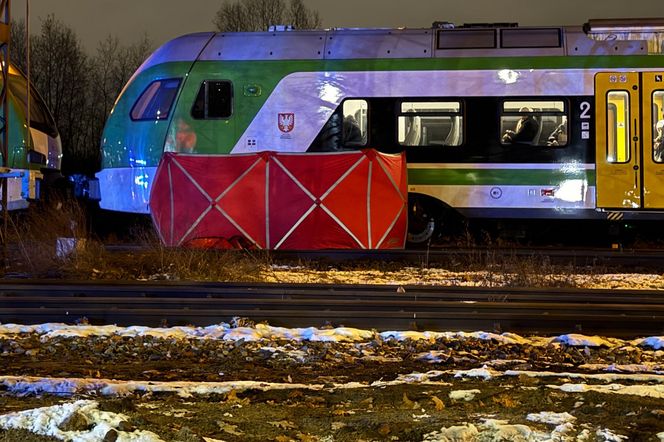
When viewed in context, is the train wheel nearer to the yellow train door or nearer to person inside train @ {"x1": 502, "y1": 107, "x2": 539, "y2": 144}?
person inside train @ {"x1": 502, "y1": 107, "x2": 539, "y2": 144}

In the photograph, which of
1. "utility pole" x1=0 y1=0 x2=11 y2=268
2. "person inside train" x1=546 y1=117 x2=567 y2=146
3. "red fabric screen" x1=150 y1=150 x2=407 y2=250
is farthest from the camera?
"person inside train" x1=546 y1=117 x2=567 y2=146

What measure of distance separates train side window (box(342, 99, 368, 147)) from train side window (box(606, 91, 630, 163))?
4202 mm

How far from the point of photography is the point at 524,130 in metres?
14.3

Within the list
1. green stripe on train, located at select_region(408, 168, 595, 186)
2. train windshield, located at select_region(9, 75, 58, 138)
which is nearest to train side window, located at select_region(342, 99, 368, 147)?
green stripe on train, located at select_region(408, 168, 595, 186)

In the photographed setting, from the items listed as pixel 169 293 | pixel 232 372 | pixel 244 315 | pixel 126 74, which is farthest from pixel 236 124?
pixel 126 74

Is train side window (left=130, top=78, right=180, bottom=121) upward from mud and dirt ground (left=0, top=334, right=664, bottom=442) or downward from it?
upward

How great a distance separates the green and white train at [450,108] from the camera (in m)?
14.0

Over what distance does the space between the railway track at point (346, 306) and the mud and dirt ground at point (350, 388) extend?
1.80 ft

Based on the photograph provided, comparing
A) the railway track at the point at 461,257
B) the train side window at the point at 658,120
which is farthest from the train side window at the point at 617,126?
the railway track at the point at 461,257

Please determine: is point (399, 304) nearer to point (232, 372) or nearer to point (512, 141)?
point (232, 372)

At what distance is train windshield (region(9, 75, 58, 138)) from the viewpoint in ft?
56.8

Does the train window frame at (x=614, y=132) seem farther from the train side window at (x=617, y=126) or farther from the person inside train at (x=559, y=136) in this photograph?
the person inside train at (x=559, y=136)

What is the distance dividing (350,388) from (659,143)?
1033cm

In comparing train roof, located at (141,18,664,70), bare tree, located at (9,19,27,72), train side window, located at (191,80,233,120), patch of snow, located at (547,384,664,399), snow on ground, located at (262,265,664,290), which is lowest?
patch of snow, located at (547,384,664,399)
